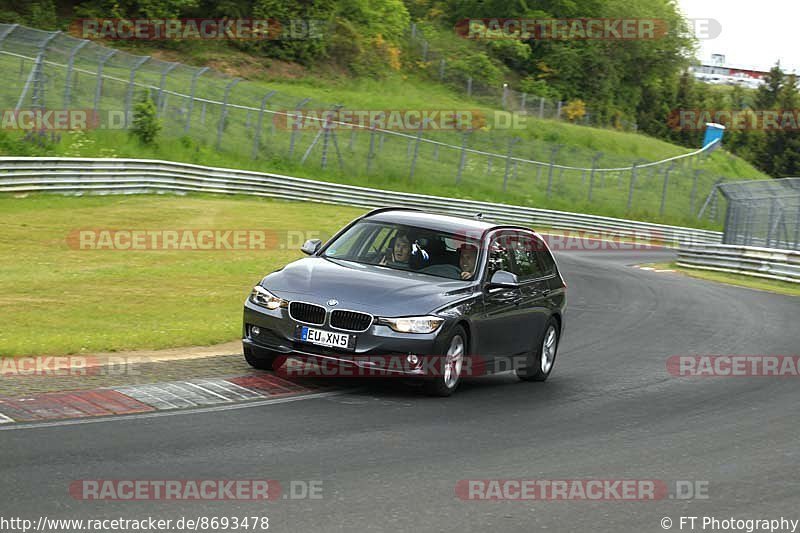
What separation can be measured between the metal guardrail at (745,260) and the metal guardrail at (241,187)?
33.9 ft

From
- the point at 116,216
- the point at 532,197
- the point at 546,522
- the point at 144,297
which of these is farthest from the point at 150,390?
the point at 532,197

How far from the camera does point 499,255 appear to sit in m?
12.1

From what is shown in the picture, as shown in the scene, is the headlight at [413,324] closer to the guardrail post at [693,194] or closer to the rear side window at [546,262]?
the rear side window at [546,262]

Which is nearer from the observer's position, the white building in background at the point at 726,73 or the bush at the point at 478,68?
the bush at the point at 478,68

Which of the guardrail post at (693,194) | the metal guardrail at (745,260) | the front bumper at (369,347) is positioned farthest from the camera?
the guardrail post at (693,194)

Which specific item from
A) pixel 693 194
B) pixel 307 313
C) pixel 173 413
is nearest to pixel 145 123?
pixel 307 313

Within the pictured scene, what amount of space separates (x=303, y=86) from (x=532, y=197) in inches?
722

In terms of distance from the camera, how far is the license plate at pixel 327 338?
34.0 ft

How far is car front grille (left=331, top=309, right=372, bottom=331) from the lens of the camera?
10383mm

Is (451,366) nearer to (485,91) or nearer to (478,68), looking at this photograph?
(485,91)

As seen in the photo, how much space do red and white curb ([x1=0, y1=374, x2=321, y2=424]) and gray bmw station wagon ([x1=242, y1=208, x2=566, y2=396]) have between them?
34 centimetres

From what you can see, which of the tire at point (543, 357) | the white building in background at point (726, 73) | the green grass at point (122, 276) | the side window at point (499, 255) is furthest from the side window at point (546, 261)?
the white building in background at point (726, 73)

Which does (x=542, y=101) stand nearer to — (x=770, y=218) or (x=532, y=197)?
(x=532, y=197)

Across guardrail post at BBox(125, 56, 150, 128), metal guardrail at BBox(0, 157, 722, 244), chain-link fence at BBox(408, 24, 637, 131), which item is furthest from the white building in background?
guardrail post at BBox(125, 56, 150, 128)
